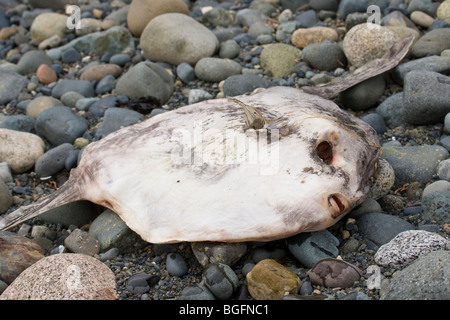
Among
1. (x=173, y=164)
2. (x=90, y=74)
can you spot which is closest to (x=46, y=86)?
(x=90, y=74)

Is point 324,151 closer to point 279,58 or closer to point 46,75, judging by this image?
point 279,58

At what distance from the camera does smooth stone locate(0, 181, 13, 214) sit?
428cm

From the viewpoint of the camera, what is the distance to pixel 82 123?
204 inches

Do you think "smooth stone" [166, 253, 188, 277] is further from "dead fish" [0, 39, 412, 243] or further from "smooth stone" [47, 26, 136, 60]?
"smooth stone" [47, 26, 136, 60]

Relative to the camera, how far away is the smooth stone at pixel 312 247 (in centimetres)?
318

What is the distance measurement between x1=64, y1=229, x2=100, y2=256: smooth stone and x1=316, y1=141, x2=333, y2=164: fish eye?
1715 millimetres

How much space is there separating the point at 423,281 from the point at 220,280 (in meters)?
1.14

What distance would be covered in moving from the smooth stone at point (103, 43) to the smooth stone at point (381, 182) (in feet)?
13.3

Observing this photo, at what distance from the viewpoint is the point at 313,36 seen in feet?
19.6

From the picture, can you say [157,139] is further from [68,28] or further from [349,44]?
[68,28]

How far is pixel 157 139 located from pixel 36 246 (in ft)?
3.82

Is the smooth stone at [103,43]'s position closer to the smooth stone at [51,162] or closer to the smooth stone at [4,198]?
the smooth stone at [51,162]

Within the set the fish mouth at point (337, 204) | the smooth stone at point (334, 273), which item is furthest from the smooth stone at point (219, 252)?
the fish mouth at point (337, 204)

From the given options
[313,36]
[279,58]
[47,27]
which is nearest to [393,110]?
[279,58]
